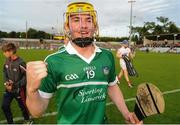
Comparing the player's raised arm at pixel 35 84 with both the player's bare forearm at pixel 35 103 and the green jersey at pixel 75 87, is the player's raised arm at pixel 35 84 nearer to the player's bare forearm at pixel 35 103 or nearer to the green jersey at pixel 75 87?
the player's bare forearm at pixel 35 103

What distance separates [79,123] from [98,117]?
8.1 inches

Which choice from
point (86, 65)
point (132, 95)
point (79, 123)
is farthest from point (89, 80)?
point (132, 95)

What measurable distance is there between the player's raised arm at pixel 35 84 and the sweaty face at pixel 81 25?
721 mm

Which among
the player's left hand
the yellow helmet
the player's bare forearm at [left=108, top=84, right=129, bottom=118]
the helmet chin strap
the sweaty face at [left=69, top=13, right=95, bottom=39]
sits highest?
the yellow helmet

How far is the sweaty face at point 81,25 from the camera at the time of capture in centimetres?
393

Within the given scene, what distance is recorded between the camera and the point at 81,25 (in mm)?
3926

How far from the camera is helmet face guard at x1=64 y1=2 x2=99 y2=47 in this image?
3.94 meters

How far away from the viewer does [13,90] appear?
8.74 metres

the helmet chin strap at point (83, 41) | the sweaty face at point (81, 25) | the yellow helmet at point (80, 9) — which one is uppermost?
the yellow helmet at point (80, 9)

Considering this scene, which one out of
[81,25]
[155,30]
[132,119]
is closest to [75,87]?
[81,25]

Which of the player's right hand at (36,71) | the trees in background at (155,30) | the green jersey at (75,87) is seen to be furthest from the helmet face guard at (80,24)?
the trees in background at (155,30)

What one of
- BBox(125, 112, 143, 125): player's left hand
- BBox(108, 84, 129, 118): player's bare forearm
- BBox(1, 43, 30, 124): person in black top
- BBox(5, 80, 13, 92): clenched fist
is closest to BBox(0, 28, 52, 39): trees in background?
BBox(1, 43, 30, 124): person in black top

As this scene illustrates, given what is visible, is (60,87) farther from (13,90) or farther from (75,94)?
(13,90)

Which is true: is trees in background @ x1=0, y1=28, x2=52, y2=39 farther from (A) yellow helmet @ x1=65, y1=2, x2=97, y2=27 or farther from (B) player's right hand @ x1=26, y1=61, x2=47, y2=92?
(B) player's right hand @ x1=26, y1=61, x2=47, y2=92
